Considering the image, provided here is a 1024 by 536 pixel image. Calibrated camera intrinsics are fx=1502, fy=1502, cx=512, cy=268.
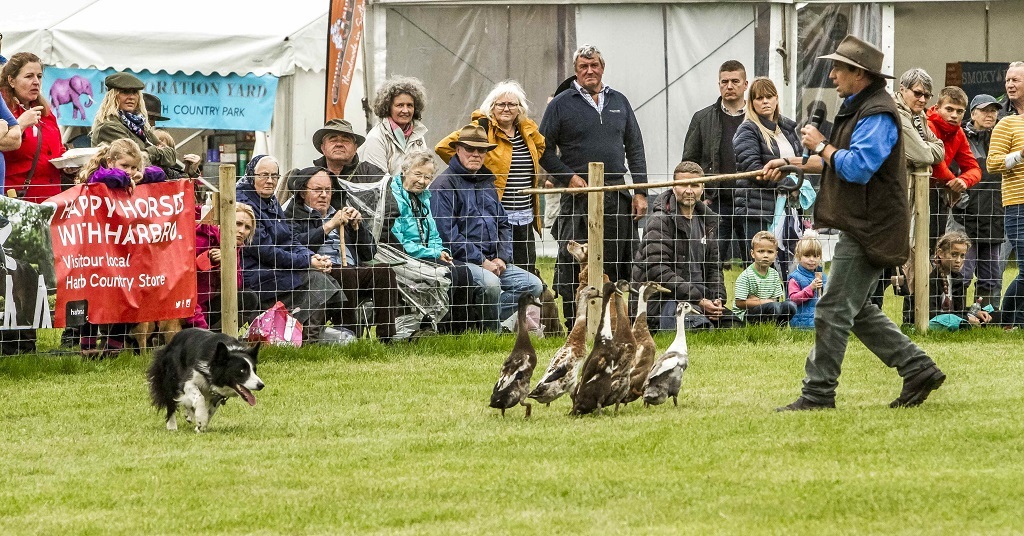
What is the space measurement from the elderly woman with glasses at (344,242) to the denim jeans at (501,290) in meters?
0.76

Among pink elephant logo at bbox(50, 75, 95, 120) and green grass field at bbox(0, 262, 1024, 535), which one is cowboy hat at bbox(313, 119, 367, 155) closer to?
green grass field at bbox(0, 262, 1024, 535)

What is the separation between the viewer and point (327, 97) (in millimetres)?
15727

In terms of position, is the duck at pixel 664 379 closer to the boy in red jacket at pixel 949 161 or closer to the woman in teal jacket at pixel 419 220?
the woman in teal jacket at pixel 419 220

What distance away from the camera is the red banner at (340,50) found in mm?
15648

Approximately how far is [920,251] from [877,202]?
187 inches

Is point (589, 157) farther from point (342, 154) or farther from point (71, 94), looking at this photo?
point (71, 94)

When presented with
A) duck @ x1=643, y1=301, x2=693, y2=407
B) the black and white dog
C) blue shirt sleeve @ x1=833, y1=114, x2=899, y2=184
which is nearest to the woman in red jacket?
the black and white dog

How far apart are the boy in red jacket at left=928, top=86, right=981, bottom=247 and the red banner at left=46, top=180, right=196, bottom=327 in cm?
656

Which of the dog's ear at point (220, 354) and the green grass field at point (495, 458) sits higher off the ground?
the dog's ear at point (220, 354)

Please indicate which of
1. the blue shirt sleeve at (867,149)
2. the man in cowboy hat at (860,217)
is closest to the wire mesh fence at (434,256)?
the man in cowboy hat at (860,217)

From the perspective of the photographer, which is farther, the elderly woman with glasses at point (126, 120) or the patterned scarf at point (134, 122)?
the patterned scarf at point (134, 122)

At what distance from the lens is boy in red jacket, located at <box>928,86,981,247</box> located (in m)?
13.5

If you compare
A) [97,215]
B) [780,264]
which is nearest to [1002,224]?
[780,264]

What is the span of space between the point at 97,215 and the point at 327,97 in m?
4.83
